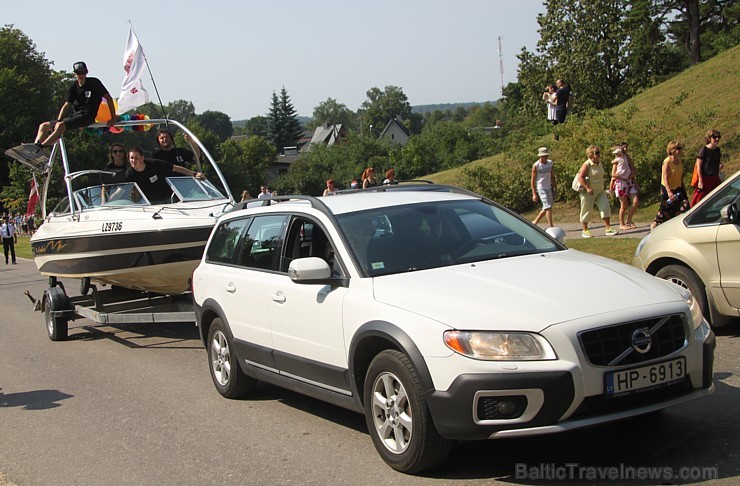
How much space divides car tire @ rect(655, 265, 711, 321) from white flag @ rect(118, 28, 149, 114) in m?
8.71

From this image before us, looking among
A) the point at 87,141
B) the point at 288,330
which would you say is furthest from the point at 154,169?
the point at 87,141

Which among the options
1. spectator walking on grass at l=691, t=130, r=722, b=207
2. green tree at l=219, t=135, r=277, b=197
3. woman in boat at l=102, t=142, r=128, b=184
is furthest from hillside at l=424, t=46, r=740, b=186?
green tree at l=219, t=135, r=277, b=197

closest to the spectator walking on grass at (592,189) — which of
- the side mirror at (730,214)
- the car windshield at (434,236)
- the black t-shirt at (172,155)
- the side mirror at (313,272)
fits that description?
the black t-shirt at (172,155)

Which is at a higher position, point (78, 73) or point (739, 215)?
point (78, 73)

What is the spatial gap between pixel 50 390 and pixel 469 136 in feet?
248

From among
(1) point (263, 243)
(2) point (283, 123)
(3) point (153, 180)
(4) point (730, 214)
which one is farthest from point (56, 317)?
(2) point (283, 123)

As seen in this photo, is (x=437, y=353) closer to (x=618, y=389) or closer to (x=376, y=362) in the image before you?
(x=376, y=362)

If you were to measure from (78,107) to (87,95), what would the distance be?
0.85 feet

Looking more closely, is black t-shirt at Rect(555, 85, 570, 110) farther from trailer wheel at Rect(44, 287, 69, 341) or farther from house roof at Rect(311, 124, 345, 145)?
house roof at Rect(311, 124, 345, 145)

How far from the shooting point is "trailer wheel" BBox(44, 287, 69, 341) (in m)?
11.4

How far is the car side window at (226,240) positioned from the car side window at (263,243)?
0.16 m

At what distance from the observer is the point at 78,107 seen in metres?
11.7

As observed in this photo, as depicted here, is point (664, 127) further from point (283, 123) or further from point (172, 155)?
point (283, 123)

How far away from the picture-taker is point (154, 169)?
11.9 meters
